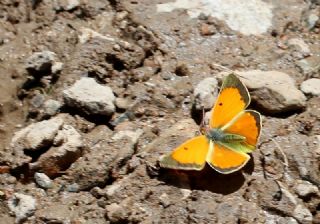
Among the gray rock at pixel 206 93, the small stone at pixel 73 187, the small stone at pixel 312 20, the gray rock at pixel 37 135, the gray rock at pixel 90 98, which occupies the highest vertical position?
the small stone at pixel 312 20

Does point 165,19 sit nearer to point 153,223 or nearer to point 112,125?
point 112,125

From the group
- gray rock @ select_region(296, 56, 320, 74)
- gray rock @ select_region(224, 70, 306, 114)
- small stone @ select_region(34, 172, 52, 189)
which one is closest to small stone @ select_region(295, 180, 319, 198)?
gray rock @ select_region(224, 70, 306, 114)

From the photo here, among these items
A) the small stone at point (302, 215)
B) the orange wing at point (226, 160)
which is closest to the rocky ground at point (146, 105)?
the small stone at point (302, 215)

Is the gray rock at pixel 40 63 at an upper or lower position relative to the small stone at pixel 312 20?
lower

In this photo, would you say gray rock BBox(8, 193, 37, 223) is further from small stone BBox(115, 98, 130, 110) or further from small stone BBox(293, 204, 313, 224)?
small stone BBox(293, 204, 313, 224)

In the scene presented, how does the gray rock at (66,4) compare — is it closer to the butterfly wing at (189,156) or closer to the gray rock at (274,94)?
the gray rock at (274,94)

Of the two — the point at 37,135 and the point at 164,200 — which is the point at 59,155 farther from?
the point at 164,200
